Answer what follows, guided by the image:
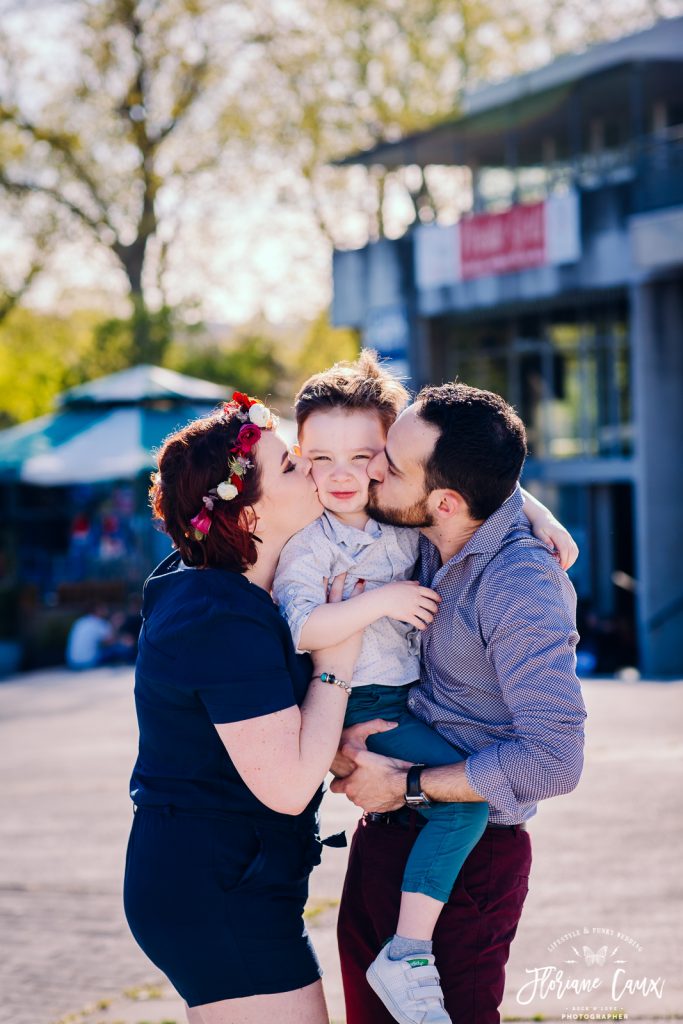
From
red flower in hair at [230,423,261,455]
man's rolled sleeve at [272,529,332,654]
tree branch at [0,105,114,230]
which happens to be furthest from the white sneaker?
tree branch at [0,105,114,230]

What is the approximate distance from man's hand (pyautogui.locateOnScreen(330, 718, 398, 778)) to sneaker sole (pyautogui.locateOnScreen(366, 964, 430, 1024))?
17.8 inches

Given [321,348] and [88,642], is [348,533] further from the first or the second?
[321,348]

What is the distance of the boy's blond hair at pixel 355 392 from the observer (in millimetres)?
3309

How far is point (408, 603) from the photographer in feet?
9.78

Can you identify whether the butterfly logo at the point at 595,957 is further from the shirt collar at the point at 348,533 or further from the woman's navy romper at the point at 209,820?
the shirt collar at the point at 348,533

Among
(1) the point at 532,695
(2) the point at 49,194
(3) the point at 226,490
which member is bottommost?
(1) the point at 532,695

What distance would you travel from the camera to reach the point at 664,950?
5145 millimetres

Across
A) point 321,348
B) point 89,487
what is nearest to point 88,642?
point 89,487

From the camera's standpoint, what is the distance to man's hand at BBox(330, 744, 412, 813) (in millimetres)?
3000

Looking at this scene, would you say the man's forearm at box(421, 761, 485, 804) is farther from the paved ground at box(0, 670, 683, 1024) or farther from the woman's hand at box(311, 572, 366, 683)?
the paved ground at box(0, 670, 683, 1024)

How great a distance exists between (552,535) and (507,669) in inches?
18.0

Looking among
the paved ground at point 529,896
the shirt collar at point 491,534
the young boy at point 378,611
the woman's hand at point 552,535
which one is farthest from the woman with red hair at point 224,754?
the paved ground at point 529,896

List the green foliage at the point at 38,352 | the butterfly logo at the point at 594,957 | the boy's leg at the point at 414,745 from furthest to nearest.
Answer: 1. the green foliage at the point at 38,352
2. the butterfly logo at the point at 594,957
3. the boy's leg at the point at 414,745

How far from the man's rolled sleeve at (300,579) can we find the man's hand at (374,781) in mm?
293
